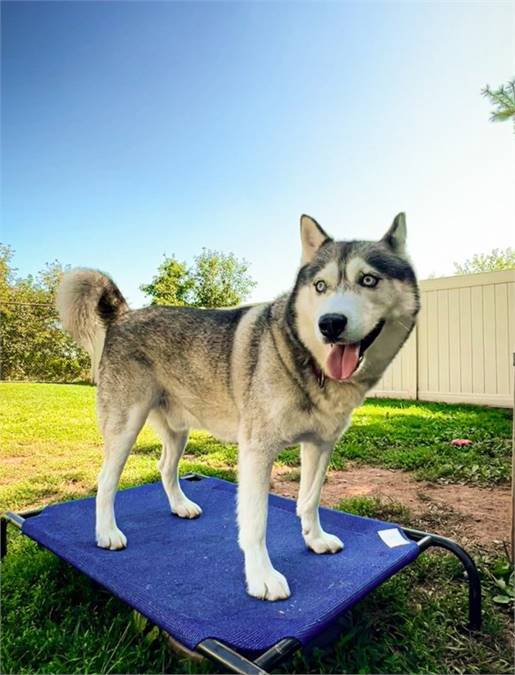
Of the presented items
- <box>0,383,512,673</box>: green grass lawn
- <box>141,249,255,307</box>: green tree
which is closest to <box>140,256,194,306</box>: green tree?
<box>141,249,255,307</box>: green tree

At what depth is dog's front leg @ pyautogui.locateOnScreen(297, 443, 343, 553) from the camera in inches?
94.4

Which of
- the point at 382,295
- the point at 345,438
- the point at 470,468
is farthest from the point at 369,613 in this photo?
the point at 345,438

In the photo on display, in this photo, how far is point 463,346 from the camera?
7.82 metres

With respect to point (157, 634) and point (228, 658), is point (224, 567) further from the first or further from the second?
point (228, 658)

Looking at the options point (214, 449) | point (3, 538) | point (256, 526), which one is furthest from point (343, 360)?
point (214, 449)

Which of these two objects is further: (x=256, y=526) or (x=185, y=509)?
(x=185, y=509)

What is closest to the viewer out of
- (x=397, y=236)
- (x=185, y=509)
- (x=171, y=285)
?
(x=397, y=236)

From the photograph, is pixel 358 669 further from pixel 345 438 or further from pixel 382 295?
pixel 345 438

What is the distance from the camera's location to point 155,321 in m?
2.80

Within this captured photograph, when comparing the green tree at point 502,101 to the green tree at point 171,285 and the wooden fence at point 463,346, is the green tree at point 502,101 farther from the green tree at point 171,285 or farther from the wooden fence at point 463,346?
the green tree at point 171,285

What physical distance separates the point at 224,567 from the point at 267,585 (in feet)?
1.17

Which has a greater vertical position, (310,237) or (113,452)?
(310,237)

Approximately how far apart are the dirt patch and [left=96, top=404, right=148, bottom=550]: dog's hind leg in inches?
72.9

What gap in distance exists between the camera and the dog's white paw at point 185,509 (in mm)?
2934
